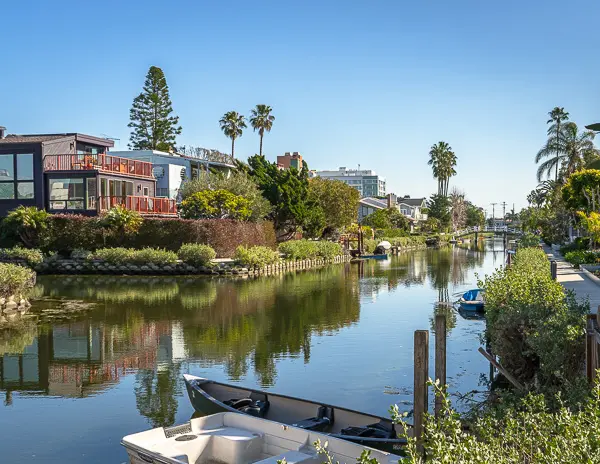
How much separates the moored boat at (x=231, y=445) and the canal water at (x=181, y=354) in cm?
178

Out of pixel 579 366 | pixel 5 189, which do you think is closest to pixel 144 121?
pixel 5 189

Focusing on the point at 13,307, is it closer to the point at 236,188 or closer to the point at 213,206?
the point at 213,206

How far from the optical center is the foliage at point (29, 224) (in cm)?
4828

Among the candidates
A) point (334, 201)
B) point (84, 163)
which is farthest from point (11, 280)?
point (334, 201)

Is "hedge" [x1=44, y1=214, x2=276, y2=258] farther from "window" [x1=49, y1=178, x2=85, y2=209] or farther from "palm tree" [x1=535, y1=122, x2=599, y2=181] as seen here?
"palm tree" [x1=535, y1=122, x2=599, y2=181]

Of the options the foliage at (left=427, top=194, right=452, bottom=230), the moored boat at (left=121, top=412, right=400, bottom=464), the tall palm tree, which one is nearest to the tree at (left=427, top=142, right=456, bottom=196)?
the foliage at (left=427, top=194, right=452, bottom=230)

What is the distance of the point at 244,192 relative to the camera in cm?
5416

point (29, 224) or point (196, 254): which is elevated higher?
point (29, 224)

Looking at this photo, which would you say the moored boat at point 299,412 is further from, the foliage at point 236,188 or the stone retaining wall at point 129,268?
the foliage at point 236,188

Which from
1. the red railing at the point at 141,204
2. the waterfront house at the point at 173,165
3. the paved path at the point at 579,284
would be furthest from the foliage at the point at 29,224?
the paved path at the point at 579,284

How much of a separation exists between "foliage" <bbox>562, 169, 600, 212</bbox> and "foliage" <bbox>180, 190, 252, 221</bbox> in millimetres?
23038

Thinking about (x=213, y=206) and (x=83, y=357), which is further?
(x=213, y=206)

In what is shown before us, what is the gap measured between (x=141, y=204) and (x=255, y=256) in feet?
32.1

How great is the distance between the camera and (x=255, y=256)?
157 feet
